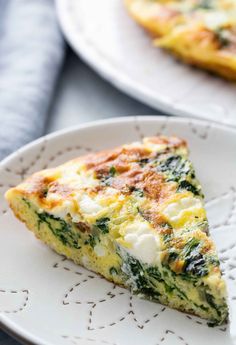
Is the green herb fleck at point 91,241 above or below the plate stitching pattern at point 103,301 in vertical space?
above

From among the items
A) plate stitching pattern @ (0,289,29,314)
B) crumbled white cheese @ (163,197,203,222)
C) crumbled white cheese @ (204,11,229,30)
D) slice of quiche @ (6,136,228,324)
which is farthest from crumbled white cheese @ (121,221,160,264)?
crumbled white cheese @ (204,11,229,30)

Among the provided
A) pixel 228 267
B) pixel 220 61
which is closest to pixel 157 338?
pixel 228 267

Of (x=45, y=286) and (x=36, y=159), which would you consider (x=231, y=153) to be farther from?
(x=45, y=286)

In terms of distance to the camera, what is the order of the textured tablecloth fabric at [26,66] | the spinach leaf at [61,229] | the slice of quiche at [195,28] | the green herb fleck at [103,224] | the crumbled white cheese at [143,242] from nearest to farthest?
the crumbled white cheese at [143,242] < the green herb fleck at [103,224] < the spinach leaf at [61,229] < the textured tablecloth fabric at [26,66] < the slice of quiche at [195,28]

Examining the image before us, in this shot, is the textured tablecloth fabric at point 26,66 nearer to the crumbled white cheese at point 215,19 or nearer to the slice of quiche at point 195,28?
the slice of quiche at point 195,28

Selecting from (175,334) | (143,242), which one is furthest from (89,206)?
(175,334)

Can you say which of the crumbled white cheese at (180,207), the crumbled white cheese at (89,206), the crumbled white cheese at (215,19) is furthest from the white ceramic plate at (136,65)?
the crumbled white cheese at (89,206)

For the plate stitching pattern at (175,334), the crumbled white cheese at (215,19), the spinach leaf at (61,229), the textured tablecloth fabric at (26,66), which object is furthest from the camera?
the crumbled white cheese at (215,19)
